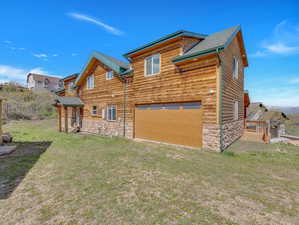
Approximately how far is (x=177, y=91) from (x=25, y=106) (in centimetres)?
2833

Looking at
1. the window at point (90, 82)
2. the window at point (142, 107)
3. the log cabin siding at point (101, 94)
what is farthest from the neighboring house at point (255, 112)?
Answer: the window at point (90, 82)

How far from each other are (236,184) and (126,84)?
958 centimetres

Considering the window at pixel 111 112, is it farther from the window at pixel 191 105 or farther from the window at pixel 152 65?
the window at pixel 191 105

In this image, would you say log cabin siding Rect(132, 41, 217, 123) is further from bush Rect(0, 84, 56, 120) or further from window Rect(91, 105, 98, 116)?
bush Rect(0, 84, 56, 120)

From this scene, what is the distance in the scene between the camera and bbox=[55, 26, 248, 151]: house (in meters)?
7.50

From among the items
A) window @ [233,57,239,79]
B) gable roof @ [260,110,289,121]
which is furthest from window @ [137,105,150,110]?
gable roof @ [260,110,289,121]

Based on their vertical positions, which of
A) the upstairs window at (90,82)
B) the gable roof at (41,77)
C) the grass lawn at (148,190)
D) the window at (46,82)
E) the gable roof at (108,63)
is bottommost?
the grass lawn at (148,190)

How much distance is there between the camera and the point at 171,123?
9.07 meters

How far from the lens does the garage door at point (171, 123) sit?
8.09 meters

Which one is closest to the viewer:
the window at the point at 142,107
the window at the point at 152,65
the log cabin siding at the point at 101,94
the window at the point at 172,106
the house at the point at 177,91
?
the house at the point at 177,91

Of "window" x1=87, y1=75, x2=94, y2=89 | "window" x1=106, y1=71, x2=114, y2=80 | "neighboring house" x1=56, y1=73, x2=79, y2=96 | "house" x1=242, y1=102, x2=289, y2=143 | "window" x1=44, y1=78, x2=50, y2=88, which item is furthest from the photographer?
"window" x1=44, y1=78, x2=50, y2=88

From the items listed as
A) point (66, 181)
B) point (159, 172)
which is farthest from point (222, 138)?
point (66, 181)

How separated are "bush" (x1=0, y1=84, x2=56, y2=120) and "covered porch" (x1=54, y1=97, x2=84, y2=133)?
39.4 ft

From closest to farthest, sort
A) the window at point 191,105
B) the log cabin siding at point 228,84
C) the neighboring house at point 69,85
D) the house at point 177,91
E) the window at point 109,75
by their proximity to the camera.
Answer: the house at point 177,91, the log cabin siding at point 228,84, the window at point 191,105, the window at point 109,75, the neighboring house at point 69,85
